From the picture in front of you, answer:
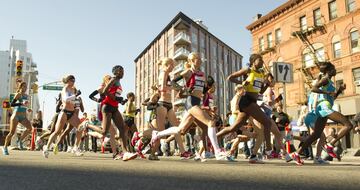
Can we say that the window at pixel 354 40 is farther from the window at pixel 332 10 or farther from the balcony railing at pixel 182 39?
the balcony railing at pixel 182 39

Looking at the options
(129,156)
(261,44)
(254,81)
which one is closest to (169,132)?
(129,156)

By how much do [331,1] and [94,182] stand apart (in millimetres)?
28637

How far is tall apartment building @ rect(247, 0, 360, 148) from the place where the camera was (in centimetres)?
2522

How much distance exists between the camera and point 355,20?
25.2m

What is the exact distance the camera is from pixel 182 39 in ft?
172

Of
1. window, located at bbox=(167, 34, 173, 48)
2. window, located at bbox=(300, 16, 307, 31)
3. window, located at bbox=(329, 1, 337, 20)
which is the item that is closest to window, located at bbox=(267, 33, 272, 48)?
window, located at bbox=(300, 16, 307, 31)

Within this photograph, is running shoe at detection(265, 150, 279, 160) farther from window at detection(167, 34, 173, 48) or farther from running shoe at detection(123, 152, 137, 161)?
window at detection(167, 34, 173, 48)

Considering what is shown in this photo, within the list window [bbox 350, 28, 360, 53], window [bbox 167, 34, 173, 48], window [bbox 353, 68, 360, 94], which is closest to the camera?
window [bbox 353, 68, 360, 94]

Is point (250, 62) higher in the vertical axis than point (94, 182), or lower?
higher

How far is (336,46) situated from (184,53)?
27.6m

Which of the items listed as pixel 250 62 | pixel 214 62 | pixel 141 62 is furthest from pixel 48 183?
pixel 141 62

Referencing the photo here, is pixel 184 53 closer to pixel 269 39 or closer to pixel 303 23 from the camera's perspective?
pixel 269 39

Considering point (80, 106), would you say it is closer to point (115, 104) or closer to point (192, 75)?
point (115, 104)

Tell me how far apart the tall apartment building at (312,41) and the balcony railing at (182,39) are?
1841 cm
